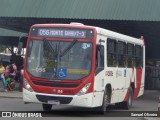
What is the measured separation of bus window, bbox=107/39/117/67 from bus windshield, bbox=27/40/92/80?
5.21 feet

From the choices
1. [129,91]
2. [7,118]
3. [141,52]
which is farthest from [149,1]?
[7,118]

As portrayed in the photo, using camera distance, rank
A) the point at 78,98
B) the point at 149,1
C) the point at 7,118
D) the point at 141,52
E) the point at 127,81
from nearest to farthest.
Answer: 1. the point at 7,118
2. the point at 78,98
3. the point at 127,81
4. the point at 141,52
5. the point at 149,1

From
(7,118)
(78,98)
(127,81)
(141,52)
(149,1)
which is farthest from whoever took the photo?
(149,1)

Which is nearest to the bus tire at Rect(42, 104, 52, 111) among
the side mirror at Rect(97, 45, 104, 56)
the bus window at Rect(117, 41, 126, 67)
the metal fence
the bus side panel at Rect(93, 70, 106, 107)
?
the bus side panel at Rect(93, 70, 106, 107)

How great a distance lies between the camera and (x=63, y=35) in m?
16.2

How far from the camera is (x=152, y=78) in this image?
42875mm

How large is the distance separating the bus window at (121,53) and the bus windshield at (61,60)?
10.3 ft

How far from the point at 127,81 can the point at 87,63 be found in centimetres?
505

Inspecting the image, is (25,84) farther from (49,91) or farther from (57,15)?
(57,15)

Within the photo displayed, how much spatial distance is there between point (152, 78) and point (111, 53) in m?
25.7

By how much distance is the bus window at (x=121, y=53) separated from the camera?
18.9 metres

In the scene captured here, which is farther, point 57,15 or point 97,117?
point 57,15

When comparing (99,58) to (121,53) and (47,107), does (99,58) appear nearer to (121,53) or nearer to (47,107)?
(47,107)

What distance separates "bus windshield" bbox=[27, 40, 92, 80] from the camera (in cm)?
1575
